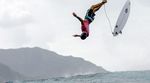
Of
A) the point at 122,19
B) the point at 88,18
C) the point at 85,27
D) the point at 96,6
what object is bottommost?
the point at 85,27

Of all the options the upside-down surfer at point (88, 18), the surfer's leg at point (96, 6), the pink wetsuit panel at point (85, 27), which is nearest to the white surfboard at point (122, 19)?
the surfer's leg at point (96, 6)

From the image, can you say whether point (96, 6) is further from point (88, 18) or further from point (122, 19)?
point (122, 19)

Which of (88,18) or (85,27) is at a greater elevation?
(88,18)

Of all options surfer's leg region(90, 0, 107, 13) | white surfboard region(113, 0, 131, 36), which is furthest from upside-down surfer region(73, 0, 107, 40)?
white surfboard region(113, 0, 131, 36)

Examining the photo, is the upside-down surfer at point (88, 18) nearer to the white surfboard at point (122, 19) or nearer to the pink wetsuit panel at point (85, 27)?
the pink wetsuit panel at point (85, 27)

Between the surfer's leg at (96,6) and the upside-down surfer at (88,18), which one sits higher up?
the surfer's leg at (96,6)

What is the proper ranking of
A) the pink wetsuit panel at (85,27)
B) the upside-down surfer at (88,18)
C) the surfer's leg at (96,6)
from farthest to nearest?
the surfer's leg at (96,6) < the pink wetsuit panel at (85,27) < the upside-down surfer at (88,18)

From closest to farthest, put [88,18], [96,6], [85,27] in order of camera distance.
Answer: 1. [85,27]
2. [88,18]
3. [96,6]

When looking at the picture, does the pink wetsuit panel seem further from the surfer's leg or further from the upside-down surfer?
the surfer's leg

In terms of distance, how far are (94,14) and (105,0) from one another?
1.90 metres

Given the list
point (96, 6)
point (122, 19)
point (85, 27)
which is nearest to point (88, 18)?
point (85, 27)

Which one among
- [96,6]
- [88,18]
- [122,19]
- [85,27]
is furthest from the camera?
[122,19]

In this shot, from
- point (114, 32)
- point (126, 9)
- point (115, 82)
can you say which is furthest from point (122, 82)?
point (114, 32)

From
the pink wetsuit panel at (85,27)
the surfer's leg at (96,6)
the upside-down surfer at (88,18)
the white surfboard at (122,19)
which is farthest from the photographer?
the white surfboard at (122,19)
